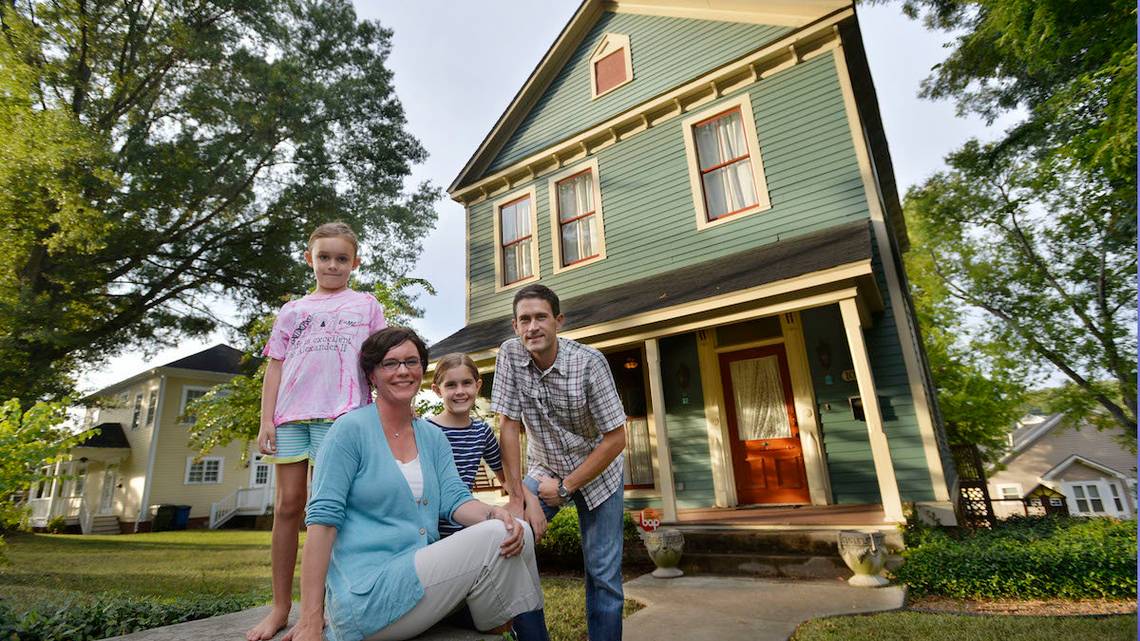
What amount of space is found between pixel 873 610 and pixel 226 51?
1695cm

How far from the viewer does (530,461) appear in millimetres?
2564

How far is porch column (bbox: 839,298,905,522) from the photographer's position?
525cm

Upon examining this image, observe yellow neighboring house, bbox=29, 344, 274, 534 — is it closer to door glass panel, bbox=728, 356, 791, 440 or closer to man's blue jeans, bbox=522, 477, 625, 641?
door glass panel, bbox=728, 356, 791, 440

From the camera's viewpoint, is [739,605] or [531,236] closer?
[739,605]

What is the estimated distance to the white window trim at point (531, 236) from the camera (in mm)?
10219

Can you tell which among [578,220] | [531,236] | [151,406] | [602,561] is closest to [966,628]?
[602,561]

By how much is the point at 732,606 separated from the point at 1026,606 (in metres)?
2.36

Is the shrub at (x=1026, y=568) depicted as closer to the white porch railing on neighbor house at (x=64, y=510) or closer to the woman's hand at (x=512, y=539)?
the woman's hand at (x=512, y=539)

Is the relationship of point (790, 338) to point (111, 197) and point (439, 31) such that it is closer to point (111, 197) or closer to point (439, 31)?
point (439, 31)

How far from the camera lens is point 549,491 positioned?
2326mm

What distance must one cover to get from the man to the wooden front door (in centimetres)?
567

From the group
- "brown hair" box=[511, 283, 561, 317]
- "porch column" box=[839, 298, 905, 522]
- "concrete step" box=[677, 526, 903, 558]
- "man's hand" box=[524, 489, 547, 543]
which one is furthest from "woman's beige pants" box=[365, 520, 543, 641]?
"porch column" box=[839, 298, 905, 522]

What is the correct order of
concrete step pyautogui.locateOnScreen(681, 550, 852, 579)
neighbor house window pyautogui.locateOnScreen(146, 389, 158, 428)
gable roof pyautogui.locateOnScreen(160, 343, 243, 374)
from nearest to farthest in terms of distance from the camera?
1. concrete step pyautogui.locateOnScreen(681, 550, 852, 579)
2. neighbor house window pyautogui.locateOnScreen(146, 389, 158, 428)
3. gable roof pyautogui.locateOnScreen(160, 343, 243, 374)

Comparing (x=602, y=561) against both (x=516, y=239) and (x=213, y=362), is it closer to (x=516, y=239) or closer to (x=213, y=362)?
(x=516, y=239)
